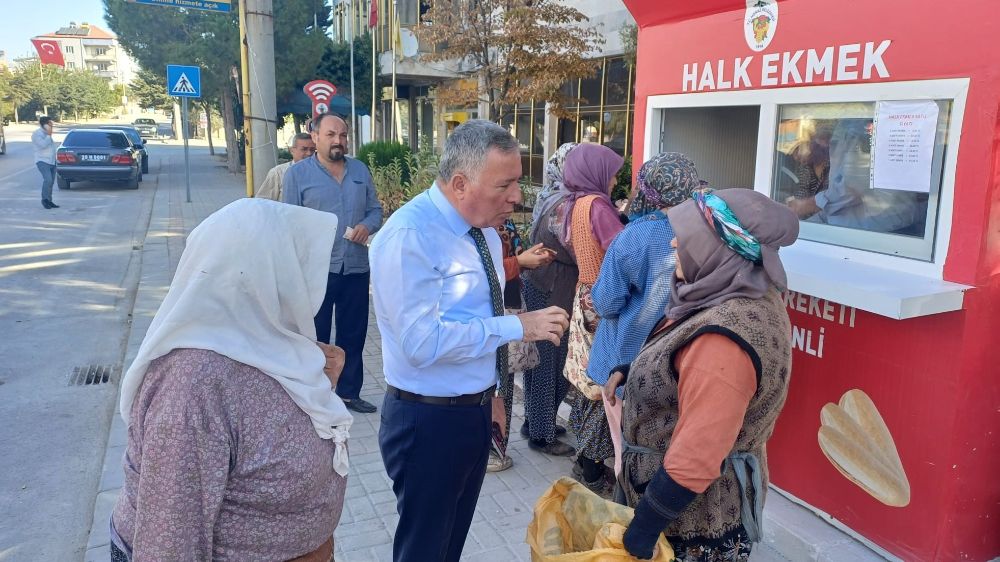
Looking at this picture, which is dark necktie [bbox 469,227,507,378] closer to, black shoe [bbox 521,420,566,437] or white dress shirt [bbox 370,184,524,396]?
white dress shirt [bbox 370,184,524,396]

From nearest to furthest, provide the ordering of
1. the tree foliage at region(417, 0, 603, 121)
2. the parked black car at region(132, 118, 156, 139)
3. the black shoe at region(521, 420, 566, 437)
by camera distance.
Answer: the black shoe at region(521, 420, 566, 437) < the tree foliage at region(417, 0, 603, 121) < the parked black car at region(132, 118, 156, 139)

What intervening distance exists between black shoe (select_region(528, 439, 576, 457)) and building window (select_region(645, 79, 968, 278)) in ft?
5.99

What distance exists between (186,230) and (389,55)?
447 inches

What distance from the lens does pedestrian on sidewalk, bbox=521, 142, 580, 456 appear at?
3.92 m

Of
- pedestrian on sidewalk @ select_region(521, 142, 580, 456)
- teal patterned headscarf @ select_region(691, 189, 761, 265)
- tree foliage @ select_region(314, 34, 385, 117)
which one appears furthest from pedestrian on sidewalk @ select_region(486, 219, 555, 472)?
tree foliage @ select_region(314, 34, 385, 117)

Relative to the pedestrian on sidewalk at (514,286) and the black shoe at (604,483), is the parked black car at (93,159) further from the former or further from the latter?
the black shoe at (604,483)

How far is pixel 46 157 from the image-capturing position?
15.5 meters

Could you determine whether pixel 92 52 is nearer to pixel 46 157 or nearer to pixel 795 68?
pixel 46 157

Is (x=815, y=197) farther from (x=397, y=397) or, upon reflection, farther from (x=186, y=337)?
(x=186, y=337)

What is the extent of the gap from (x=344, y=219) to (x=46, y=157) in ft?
46.6

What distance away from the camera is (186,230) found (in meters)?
12.8

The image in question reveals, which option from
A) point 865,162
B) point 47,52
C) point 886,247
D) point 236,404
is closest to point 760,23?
point 865,162

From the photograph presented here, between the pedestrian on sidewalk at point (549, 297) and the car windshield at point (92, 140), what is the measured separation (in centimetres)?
1867

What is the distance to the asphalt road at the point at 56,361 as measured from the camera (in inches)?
146
